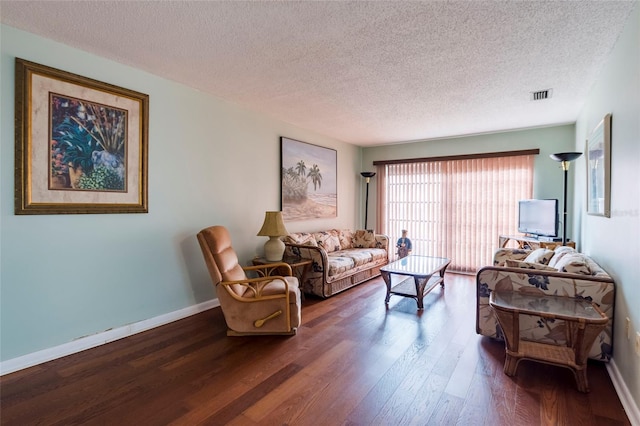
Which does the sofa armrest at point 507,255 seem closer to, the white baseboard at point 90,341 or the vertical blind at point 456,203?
the vertical blind at point 456,203

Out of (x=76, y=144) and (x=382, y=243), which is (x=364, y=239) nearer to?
(x=382, y=243)

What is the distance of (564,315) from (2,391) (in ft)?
12.2

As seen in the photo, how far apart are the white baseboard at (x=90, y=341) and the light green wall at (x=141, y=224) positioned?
0.15 feet

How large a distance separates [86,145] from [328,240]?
135 inches

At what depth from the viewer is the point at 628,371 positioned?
199cm

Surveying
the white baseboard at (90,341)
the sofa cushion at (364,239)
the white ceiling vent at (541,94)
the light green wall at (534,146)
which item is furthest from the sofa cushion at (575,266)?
the white baseboard at (90,341)

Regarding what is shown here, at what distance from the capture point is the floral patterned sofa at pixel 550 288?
2.37m

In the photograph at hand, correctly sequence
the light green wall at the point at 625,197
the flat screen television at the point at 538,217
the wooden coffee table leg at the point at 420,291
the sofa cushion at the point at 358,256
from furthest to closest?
the sofa cushion at the point at 358,256 → the flat screen television at the point at 538,217 → the wooden coffee table leg at the point at 420,291 → the light green wall at the point at 625,197

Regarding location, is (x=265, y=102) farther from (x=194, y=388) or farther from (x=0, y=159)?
(x=194, y=388)

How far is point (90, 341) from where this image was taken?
275cm

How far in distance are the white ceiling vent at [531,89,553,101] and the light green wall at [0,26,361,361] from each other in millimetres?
3220

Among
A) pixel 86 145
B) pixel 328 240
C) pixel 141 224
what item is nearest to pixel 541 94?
pixel 328 240

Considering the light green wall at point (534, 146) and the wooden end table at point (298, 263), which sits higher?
the light green wall at point (534, 146)

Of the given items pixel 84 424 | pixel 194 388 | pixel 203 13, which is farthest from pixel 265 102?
pixel 84 424
